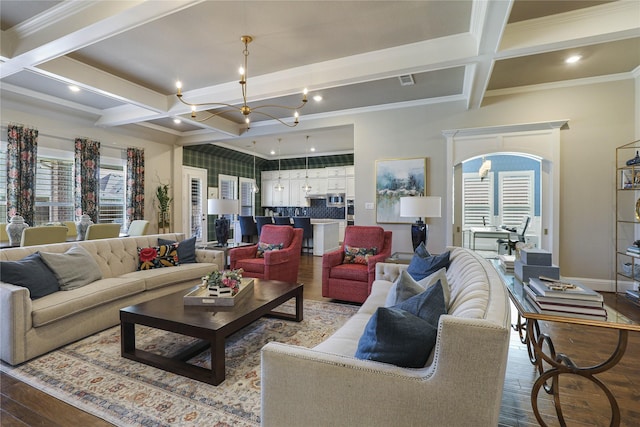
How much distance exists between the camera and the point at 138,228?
5504 millimetres

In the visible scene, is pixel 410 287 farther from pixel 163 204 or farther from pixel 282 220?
pixel 163 204

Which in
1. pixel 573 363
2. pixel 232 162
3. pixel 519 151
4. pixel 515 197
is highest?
pixel 232 162

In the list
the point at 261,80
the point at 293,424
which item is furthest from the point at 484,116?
the point at 293,424

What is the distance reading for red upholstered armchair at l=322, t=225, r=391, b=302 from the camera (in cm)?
Answer: 353

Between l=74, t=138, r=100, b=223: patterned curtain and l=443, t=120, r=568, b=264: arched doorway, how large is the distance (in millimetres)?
6082

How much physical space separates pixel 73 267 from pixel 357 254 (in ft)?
10.0

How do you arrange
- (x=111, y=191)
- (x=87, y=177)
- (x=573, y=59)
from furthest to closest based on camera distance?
(x=111, y=191) → (x=87, y=177) → (x=573, y=59)

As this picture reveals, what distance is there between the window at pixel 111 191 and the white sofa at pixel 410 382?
586cm

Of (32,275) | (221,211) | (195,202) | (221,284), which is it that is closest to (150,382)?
(221,284)

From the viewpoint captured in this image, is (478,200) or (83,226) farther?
(478,200)

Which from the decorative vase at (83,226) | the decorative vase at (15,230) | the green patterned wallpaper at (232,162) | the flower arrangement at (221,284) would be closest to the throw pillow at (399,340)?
the flower arrangement at (221,284)

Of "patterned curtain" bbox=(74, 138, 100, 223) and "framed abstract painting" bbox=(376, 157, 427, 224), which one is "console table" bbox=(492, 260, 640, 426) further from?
"patterned curtain" bbox=(74, 138, 100, 223)

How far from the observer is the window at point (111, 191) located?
18.7 feet

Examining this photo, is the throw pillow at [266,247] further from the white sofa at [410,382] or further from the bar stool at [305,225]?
the white sofa at [410,382]
